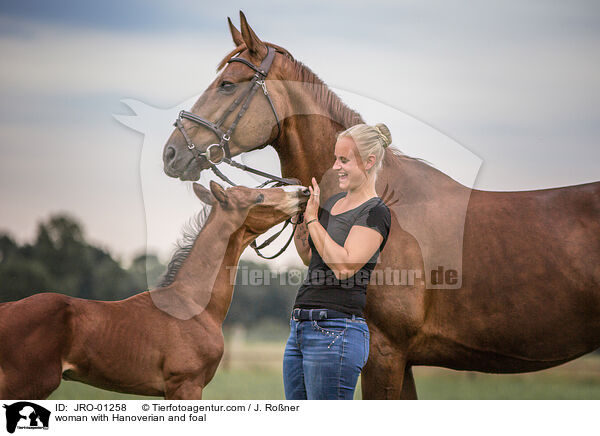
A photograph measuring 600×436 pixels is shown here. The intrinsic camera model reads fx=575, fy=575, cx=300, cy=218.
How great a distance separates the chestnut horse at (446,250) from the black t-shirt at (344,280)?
653 millimetres

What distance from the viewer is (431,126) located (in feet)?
12.8

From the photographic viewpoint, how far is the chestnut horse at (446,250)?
10.4ft

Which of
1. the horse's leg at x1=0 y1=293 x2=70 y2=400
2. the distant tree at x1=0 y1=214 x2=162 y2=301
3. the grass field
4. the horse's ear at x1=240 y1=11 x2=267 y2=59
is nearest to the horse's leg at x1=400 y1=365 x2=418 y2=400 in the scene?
the horse's leg at x1=0 y1=293 x2=70 y2=400

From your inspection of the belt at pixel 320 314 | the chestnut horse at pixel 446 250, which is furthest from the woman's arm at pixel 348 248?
the chestnut horse at pixel 446 250

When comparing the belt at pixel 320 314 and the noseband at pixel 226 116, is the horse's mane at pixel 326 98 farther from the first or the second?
the belt at pixel 320 314

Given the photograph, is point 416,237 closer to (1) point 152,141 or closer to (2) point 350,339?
(2) point 350,339

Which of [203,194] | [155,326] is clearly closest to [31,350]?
[155,326]

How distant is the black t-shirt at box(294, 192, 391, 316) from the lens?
2.46 metres

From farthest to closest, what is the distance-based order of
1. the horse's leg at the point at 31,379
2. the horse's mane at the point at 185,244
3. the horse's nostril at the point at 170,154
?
the horse's mane at the point at 185,244 < the horse's nostril at the point at 170,154 < the horse's leg at the point at 31,379

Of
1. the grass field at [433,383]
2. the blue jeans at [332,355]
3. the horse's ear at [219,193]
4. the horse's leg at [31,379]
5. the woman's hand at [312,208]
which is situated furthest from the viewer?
the grass field at [433,383]

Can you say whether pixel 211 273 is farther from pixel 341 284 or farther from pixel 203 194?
pixel 341 284

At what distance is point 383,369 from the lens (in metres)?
3.09

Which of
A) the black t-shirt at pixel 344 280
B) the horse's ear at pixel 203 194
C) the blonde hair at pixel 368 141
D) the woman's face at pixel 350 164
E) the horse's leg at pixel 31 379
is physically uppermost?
the blonde hair at pixel 368 141
